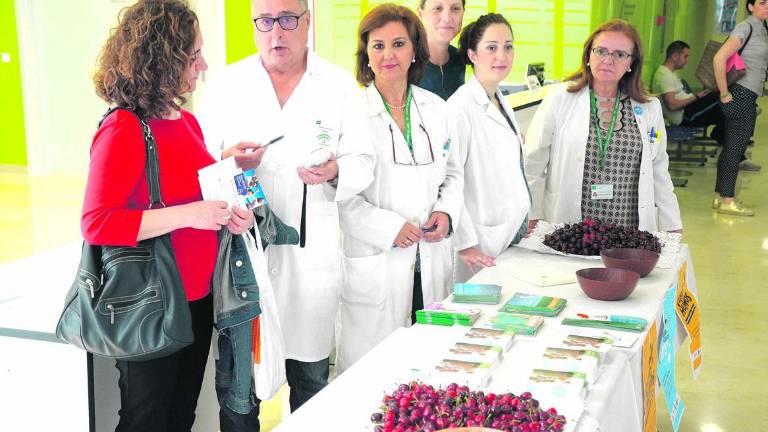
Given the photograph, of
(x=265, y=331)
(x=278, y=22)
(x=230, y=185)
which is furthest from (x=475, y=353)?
(x=278, y=22)

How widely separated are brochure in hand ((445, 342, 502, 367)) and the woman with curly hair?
26.6 inches

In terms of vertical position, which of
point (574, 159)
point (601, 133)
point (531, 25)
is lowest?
point (574, 159)

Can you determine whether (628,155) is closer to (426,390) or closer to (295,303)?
(295,303)

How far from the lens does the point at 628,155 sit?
12.2 ft

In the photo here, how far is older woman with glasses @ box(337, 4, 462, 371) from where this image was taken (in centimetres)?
295

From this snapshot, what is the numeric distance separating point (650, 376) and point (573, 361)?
486 millimetres

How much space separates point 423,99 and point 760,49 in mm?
5496

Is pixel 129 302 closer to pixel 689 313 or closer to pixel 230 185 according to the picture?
pixel 230 185

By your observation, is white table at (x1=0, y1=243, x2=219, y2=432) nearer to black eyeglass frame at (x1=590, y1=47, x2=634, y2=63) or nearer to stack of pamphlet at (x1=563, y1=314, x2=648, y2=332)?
stack of pamphlet at (x1=563, y1=314, x2=648, y2=332)

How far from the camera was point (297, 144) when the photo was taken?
2.72 m

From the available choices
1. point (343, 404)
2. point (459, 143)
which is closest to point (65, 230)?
point (459, 143)

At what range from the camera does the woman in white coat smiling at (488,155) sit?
3316mm

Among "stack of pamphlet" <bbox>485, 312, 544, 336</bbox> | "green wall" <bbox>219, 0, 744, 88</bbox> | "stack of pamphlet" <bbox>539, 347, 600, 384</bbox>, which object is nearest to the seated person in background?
"green wall" <bbox>219, 0, 744, 88</bbox>

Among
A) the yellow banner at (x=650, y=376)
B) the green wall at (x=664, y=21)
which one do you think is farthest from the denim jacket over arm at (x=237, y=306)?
the green wall at (x=664, y=21)
